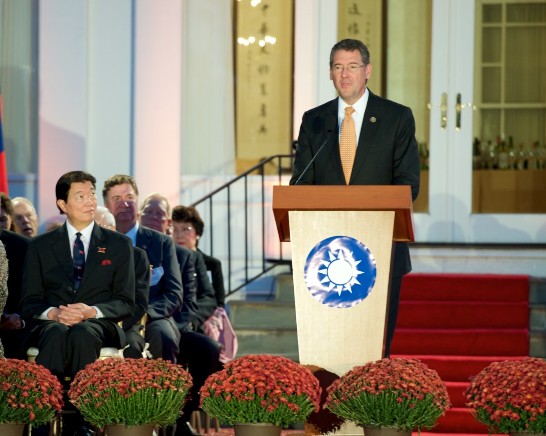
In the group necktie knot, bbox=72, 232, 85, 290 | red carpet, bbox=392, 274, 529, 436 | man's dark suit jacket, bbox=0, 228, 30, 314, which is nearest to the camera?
necktie knot, bbox=72, 232, 85, 290

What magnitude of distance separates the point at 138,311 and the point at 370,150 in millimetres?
1988

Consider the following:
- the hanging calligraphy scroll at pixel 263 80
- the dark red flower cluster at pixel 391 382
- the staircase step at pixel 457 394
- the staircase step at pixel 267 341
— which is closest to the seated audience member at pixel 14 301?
the dark red flower cluster at pixel 391 382

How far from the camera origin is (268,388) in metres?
5.52

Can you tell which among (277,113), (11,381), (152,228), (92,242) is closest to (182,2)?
(277,113)

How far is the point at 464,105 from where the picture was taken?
11406mm

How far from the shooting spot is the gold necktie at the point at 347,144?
5.85 metres

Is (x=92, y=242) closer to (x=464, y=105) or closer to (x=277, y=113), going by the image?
(x=464, y=105)

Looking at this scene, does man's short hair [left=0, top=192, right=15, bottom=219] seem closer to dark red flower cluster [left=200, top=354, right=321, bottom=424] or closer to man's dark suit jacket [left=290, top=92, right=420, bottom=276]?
man's dark suit jacket [left=290, top=92, right=420, bottom=276]

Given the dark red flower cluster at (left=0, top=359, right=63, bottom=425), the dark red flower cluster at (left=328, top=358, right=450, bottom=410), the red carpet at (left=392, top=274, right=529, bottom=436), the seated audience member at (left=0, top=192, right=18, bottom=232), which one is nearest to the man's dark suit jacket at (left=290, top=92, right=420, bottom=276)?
the dark red flower cluster at (left=328, top=358, right=450, bottom=410)

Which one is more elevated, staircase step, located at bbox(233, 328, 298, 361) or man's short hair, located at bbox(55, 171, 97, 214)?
man's short hair, located at bbox(55, 171, 97, 214)

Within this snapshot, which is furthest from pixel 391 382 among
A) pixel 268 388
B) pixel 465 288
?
pixel 465 288

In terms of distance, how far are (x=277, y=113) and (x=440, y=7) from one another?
7.15 ft

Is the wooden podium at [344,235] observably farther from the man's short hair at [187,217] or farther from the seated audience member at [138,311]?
the man's short hair at [187,217]

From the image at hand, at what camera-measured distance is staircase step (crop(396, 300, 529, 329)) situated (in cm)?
972
